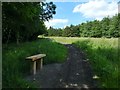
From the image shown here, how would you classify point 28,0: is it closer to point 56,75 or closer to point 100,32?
point 56,75

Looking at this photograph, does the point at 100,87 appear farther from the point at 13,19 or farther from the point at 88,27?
the point at 88,27

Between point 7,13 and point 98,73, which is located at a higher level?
point 7,13

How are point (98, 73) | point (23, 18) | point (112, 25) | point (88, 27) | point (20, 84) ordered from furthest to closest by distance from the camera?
point (88, 27), point (112, 25), point (23, 18), point (98, 73), point (20, 84)

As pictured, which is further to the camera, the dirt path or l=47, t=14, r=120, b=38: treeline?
l=47, t=14, r=120, b=38: treeline

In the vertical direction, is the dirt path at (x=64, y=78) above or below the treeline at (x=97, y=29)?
below

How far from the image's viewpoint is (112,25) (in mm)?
67062

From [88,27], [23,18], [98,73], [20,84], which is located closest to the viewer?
[20,84]

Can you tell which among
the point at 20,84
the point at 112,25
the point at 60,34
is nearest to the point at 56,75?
the point at 20,84

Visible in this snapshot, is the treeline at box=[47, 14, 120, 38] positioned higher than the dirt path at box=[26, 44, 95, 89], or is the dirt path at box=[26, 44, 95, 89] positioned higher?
the treeline at box=[47, 14, 120, 38]

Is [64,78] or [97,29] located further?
[97,29]

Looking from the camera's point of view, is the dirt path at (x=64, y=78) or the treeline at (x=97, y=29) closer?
the dirt path at (x=64, y=78)

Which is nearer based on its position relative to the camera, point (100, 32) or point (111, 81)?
point (111, 81)

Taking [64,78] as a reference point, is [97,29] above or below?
above

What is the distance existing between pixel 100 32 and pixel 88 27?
4.56m
